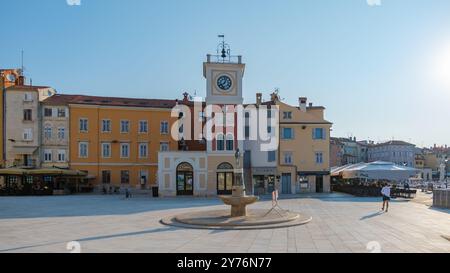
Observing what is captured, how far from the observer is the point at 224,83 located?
126ft

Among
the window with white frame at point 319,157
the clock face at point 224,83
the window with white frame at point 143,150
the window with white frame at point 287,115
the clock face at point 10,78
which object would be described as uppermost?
the clock face at point 10,78

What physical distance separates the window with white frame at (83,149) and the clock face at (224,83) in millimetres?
17945

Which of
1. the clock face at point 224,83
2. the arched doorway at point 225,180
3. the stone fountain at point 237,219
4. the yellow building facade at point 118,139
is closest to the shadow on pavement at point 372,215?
the stone fountain at point 237,219

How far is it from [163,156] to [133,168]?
416 inches

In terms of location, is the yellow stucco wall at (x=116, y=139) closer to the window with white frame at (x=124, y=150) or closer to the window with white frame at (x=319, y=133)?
the window with white frame at (x=124, y=150)

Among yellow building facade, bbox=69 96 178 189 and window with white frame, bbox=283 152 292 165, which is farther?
yellow building facade, bbox=69 96 178 189

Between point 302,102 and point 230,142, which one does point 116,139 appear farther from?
point 302,102

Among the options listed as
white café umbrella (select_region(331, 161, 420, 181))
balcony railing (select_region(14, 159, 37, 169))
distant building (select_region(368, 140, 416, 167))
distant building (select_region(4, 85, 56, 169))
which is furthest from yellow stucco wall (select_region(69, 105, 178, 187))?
distant building (select_region(368, 140, 416, 167))

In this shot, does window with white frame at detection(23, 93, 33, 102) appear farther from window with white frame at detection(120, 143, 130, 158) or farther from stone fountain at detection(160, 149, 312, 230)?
stone fountain at detection(160, 149, 312, 230)

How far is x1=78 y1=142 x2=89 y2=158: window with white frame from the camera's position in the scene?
45.9 metres

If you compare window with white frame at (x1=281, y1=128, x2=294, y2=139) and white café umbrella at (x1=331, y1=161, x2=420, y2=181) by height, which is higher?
window with white frame at (x1=281, y1=128, x2=294, y2=139)

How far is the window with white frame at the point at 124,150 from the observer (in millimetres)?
46844
